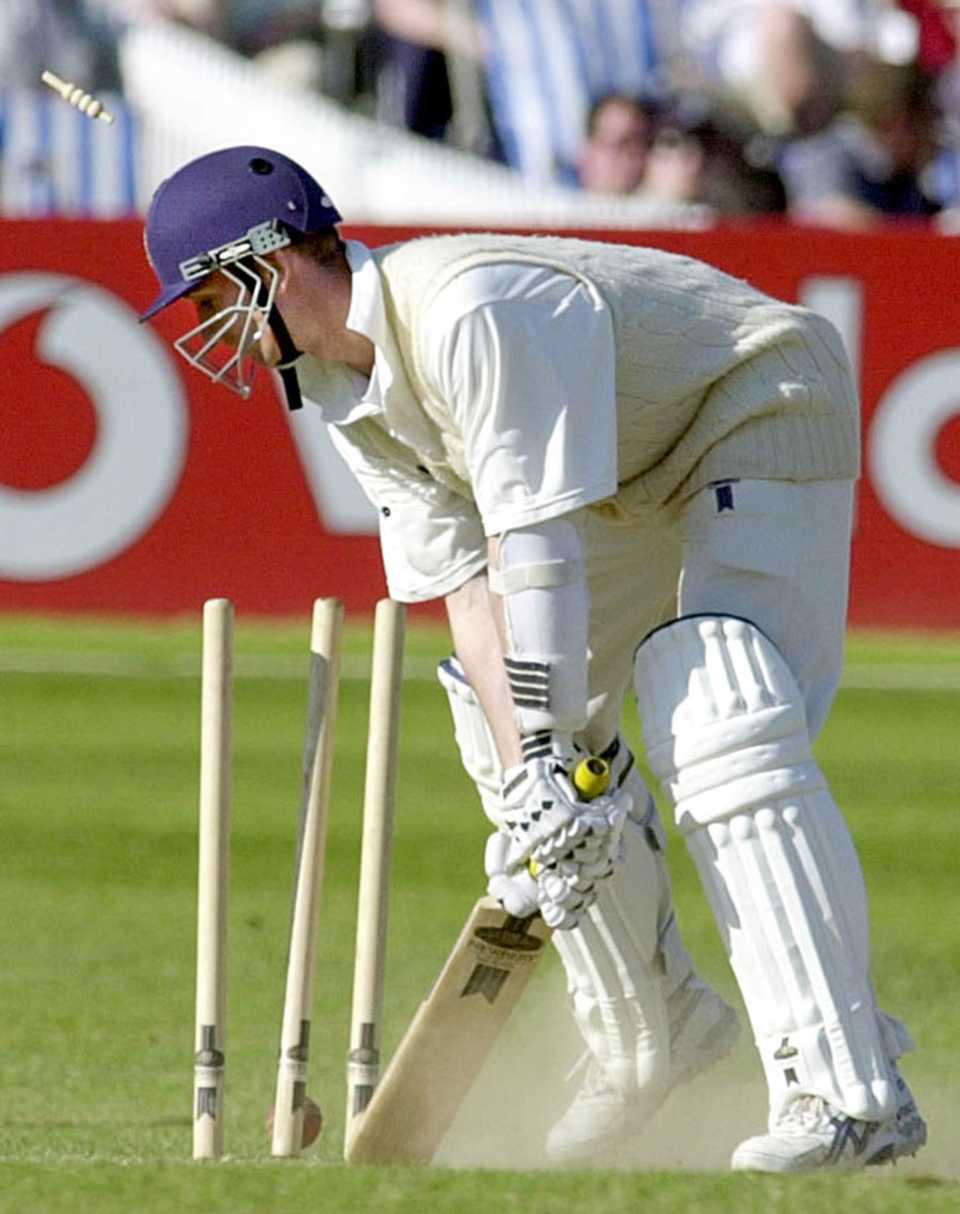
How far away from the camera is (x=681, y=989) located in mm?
4672

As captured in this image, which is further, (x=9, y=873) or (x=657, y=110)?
(x=657, y=110)

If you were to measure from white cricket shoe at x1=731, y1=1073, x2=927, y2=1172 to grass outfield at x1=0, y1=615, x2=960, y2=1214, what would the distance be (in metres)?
0.15

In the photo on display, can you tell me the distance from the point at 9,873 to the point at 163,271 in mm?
3566

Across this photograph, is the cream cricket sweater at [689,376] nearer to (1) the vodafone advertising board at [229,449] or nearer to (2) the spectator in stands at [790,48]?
(1) the vodafone advertising board at [229,449]

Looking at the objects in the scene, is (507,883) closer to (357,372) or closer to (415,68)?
(357,372)

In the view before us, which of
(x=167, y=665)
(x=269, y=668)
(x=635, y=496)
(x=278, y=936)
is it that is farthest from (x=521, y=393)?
(x=167, y=665)

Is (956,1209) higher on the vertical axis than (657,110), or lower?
higher

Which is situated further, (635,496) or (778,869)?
(635,496)

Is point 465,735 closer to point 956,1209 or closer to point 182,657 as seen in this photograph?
point 956,1209

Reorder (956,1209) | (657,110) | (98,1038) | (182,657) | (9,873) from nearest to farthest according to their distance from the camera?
1. (956,1209)
2. (98,1038)
3. (9,873)
4. (182,657)
5. (657,110)

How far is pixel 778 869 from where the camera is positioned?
3863mm

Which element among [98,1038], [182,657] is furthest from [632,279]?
[182,657]

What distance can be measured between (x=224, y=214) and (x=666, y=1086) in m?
1.70

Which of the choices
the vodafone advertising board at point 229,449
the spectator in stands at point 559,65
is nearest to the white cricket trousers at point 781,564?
the vodafone advertising board at point 229,449
